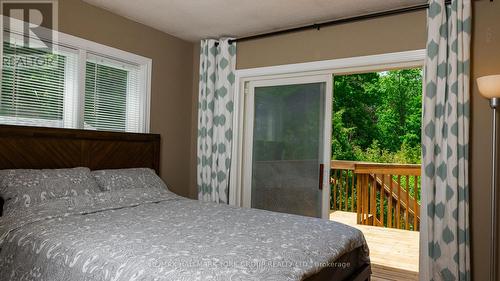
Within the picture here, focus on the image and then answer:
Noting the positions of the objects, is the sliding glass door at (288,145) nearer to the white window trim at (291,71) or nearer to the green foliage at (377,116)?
the white window trim at (291,71)

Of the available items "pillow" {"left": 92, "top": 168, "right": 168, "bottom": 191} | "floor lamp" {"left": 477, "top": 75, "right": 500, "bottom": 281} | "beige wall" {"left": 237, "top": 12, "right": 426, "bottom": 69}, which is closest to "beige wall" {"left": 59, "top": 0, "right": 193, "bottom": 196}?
"pillow" {"left": 92, "top": 168, "right": 168, "bottom": 191}

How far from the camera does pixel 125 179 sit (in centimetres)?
297

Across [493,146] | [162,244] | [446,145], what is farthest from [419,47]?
[162,244]

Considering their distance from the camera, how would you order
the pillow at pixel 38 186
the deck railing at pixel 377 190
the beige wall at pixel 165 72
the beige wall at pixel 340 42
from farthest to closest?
the deck railing at pixel 377 190
the beige wall at pixel 165 72
the beige wall at pixel 340 42
the pillow at pixel 38 186

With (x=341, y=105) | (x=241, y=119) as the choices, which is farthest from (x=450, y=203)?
(x=341, y=105)

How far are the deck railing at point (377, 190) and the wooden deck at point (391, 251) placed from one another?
0.70ft

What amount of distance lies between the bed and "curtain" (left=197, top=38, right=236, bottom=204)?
955mm

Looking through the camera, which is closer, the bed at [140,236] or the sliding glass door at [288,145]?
the bed at [140,236]

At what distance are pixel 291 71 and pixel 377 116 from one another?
166 inches

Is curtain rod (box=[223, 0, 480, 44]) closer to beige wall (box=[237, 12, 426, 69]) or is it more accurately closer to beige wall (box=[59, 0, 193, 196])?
beige wall (box=[237, 12, 426, 69])

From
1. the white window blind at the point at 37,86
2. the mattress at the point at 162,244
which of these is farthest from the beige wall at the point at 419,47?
the white window blind at the point at 37,86

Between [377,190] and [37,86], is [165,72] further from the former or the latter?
[377,190]

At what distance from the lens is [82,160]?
2992 millimetres

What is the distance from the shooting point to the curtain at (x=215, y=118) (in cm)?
386
